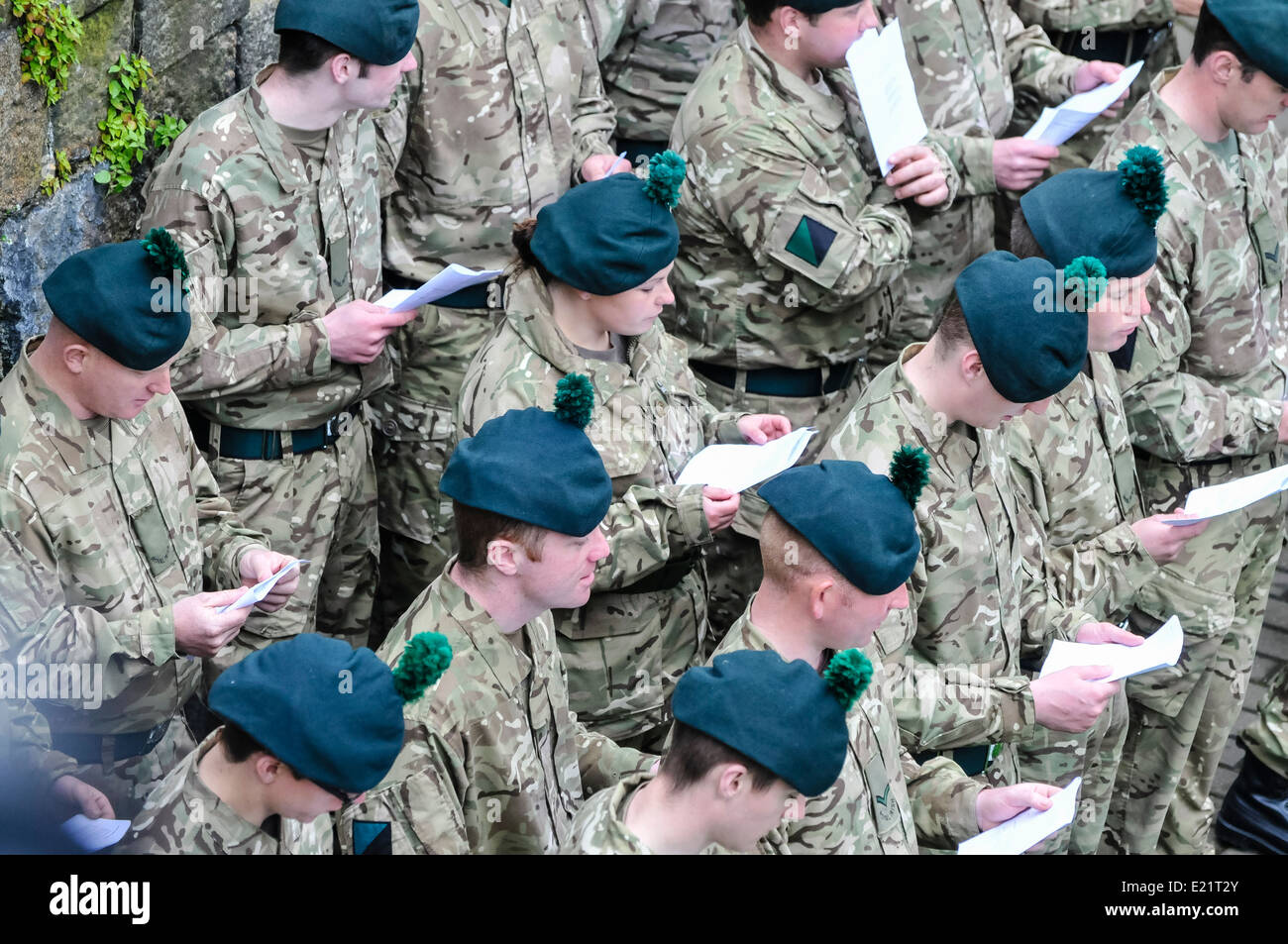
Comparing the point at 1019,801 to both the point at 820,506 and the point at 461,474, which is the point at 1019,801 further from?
the point at 461,474

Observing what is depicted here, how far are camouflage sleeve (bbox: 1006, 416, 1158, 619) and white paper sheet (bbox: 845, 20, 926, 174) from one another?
1.03 m

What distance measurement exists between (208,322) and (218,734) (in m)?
1.69

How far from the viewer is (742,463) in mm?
4410

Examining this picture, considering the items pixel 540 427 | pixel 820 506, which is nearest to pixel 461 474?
pixel 540 427

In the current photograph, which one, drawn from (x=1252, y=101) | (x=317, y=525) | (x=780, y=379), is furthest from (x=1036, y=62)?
(x=317, y=525)

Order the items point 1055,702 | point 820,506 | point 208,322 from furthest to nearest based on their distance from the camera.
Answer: point 208,322 → point 1055,702 → point 820,506

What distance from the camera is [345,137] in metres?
4.84

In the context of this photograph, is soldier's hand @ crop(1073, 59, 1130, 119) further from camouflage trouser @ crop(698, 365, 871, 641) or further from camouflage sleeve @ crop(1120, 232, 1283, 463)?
camouflage trouser @ crop(698, 365, 871, 641)

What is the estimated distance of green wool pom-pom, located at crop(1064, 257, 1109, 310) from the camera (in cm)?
407

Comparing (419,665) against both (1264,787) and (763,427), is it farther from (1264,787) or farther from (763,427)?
(1264,787)

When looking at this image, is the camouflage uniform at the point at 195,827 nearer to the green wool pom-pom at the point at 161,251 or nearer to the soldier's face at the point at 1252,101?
the green wool pom-pom at the point at 161,251

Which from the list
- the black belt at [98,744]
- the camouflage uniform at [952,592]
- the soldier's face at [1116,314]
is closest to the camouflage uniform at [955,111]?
the soldier's face at [1116,314]

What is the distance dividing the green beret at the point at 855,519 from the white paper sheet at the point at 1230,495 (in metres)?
1.42

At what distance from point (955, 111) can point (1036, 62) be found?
57 cm
